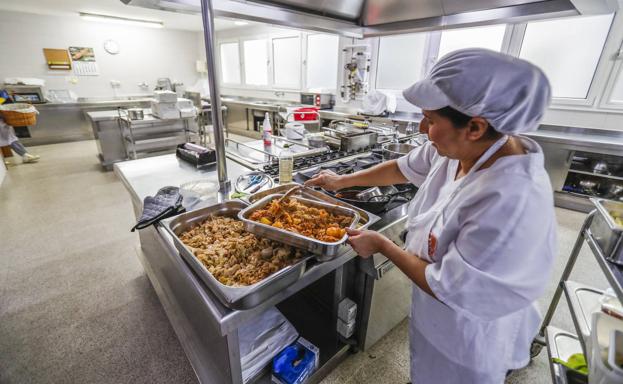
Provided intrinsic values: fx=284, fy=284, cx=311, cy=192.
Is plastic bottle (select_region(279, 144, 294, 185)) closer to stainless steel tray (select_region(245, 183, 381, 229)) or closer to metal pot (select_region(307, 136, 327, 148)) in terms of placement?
stainless steel tray (select_region(245, 183, 381, 229))

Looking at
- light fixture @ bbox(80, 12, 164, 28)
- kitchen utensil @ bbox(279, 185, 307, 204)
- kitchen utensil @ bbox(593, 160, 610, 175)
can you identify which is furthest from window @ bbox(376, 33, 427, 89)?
light fixture @ bbox(80, 12, 164, 28)

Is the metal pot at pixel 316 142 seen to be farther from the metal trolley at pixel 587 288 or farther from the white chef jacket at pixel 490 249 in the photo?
the metal trolley at pixel 587 288

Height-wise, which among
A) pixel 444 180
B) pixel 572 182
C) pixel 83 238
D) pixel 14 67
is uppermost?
pixel 14 67

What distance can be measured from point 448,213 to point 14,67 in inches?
350

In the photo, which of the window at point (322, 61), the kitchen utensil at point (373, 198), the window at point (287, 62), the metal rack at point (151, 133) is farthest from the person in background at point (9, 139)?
the kitchen utensil at point (373, 198)

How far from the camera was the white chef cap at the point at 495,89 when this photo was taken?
66cm

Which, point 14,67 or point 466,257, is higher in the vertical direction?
point 14,67

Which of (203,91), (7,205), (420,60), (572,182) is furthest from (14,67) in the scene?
(572,182)

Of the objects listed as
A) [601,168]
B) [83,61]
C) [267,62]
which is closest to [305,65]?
[267,62]

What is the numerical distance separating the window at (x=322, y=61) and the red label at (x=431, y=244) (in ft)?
17.9

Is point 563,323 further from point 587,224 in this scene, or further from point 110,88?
point 110,88

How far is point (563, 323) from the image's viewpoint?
191 centimetres

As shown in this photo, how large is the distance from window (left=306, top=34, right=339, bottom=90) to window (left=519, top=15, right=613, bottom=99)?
318 centimetres

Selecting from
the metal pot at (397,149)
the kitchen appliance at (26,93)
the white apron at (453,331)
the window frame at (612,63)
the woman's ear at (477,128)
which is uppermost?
the window frame at (612,63)
